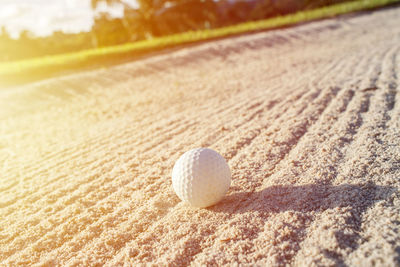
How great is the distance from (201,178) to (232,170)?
915 millimetres

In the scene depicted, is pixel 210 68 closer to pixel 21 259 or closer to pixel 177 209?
pixel 177 209

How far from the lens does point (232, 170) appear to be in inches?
150

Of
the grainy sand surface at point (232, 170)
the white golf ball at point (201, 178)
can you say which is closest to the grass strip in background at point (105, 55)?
the grainy sand surface at point (232, 170)

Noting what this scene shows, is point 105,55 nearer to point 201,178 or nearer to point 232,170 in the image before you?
point 232,170

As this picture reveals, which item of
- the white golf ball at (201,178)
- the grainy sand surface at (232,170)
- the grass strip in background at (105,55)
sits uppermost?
the grass strip in background at (105,55)

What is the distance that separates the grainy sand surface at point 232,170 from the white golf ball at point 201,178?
146 mm

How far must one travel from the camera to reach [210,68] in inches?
461

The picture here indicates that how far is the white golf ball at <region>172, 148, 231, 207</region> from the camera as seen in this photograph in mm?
2973

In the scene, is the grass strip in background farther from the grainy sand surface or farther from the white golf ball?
the white golf ball

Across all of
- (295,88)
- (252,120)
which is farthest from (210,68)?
(252,120)

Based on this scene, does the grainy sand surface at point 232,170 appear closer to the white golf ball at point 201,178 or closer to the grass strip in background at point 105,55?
the white golf ball at point 201,178

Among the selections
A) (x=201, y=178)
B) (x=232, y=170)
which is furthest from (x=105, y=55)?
(x=201, y=178)

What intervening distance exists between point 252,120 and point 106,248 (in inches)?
135

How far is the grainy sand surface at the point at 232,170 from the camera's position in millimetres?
2512
